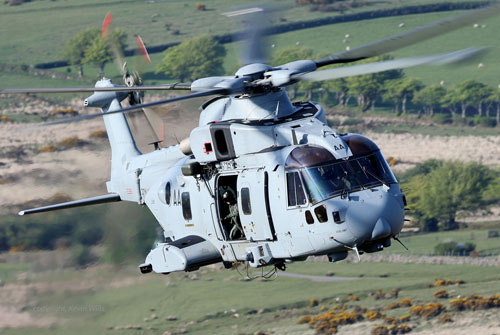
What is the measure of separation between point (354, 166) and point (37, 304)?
19868 millimetres

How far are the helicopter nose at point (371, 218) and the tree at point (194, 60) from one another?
292 feet

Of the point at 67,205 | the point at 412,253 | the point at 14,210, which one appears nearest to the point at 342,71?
the point at 67,205

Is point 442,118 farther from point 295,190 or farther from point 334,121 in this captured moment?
point 295,190

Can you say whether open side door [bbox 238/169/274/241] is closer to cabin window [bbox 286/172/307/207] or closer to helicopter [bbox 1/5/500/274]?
helicopter [bbox 1/5/500/274]

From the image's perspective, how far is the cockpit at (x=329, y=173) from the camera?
20.4 m

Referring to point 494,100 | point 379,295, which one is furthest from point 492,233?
point 494,100

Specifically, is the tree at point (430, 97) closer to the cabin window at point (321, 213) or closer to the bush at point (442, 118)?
the bush at point (442, 118)

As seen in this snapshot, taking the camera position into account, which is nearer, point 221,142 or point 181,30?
point 221,142

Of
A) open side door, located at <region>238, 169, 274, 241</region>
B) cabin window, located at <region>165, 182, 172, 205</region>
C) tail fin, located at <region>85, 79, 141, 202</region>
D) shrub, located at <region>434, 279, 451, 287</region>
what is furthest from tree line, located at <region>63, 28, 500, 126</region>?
open side door, located at <region>238, 169, 274, 241</region>

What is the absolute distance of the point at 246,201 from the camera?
21531 mm

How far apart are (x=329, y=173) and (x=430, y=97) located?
8901 centimetres

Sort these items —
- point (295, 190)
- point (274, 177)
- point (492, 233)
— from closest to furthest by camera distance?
point (295, 190) → point (274, 177) → point (492, 233)

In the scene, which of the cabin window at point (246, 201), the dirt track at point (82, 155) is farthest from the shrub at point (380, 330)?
the cabin window at point (246, 201)

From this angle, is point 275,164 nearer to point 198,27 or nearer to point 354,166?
point 354,166
